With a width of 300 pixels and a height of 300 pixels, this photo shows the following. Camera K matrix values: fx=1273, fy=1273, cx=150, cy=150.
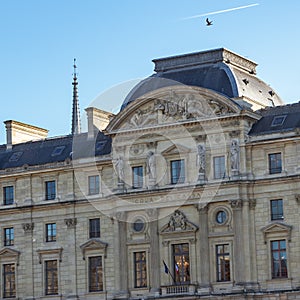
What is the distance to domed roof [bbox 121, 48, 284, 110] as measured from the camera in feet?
277

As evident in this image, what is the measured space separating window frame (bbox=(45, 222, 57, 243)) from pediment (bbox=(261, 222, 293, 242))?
53.2 ft

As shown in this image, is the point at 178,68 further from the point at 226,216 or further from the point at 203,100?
the point at 226,216

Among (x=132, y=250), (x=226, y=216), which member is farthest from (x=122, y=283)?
(x=226, y=216)

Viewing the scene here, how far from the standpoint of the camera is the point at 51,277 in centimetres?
8888

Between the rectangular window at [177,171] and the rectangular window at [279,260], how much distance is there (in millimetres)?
7912

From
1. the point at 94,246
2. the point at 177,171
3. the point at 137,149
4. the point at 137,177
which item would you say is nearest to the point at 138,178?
the point at 137,177

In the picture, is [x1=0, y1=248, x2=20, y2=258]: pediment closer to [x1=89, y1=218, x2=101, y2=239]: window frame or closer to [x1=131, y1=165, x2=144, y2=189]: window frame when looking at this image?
[x1=89, y1=218, x2=101, y2=239]: window frame

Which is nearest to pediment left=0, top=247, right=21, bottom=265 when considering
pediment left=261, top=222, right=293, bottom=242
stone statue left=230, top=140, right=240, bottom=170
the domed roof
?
the domed roof

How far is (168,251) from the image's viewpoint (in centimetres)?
8362

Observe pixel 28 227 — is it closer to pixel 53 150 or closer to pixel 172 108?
pixel 53 150

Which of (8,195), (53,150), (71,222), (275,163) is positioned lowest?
(71,222)

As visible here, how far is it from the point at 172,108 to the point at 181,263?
1024 cm

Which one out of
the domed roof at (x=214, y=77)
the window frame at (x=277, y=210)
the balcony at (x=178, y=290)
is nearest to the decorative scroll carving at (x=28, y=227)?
the domed roof at (x=214, y=77)

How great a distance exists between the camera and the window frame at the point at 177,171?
83812 millimetres
